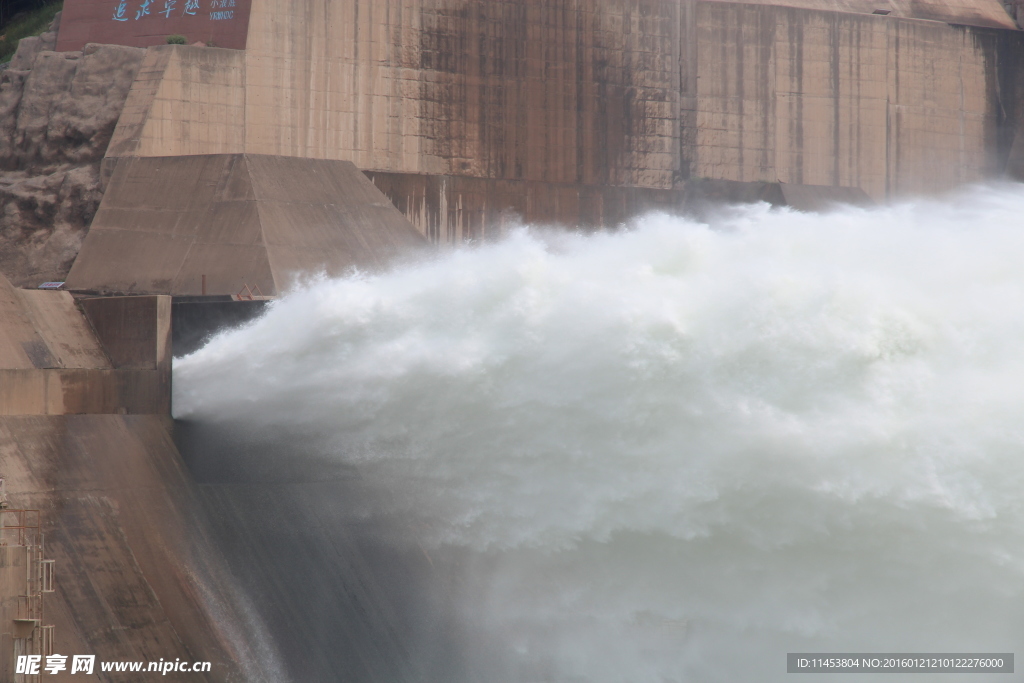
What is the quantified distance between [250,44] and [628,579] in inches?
653

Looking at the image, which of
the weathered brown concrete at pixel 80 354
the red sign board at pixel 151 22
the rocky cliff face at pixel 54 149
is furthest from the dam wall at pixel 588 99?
the weathered brown concrete at pixel 80 354

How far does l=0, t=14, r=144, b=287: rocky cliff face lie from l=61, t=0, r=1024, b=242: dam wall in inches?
Result: 33.7

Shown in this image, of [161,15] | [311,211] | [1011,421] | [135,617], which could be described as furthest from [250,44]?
[1011,421]

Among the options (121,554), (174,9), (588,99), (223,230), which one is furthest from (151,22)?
(121,554)

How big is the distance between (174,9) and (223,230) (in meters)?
6.76

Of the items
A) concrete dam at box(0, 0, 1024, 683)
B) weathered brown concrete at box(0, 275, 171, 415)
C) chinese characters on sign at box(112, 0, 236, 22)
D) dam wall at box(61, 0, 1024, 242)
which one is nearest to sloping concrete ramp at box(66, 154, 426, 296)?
concrete dam at box(0, 0, 1024, 683)

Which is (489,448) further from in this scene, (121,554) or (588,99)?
Result: (588,99)

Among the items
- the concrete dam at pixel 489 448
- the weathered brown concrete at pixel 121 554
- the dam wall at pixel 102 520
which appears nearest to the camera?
the dam wall at pixel 102 520

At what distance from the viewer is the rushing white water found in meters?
16.0

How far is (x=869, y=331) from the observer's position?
668 inches

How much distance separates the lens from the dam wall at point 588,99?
28.1 meters

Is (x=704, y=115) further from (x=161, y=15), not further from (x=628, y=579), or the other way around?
(x=628, y=579)

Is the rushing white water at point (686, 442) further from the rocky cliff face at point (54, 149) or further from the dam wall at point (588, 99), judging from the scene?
the dam wall at point (588, 99)

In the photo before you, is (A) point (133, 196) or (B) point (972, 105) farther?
(B) point (972, 105)
